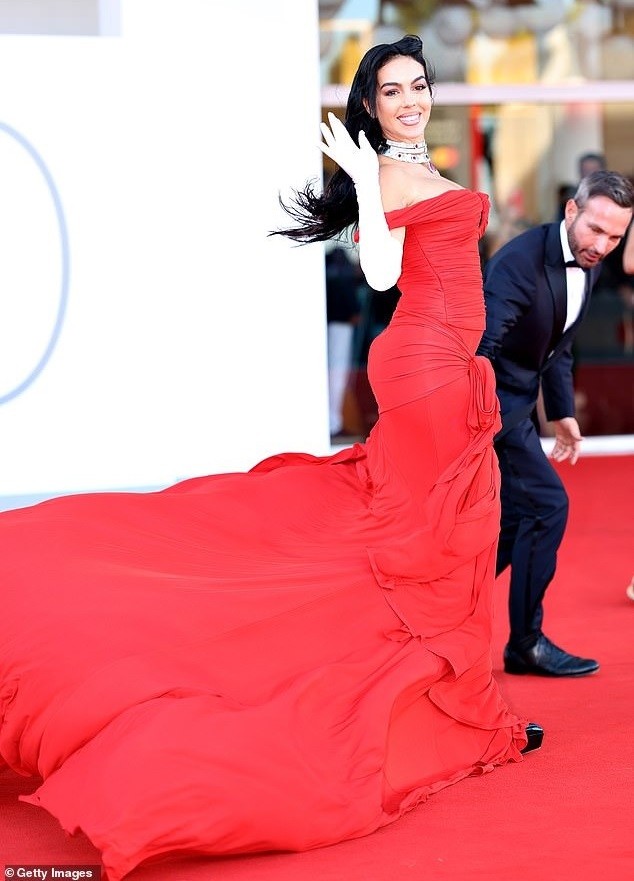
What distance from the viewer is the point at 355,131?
3182 mm

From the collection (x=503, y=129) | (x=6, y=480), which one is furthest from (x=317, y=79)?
(x=503, y=129)

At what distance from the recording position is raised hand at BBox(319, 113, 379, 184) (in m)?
2.93

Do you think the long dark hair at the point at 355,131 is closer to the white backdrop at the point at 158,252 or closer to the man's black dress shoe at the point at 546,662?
the man's black dress shoe at the point at 546,662

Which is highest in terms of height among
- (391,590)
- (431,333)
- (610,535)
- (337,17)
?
(337,17)

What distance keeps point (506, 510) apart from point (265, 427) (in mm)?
2076

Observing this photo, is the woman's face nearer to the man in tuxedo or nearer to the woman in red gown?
the woman in red gown

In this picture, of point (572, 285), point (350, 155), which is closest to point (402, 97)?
point (350, 155)

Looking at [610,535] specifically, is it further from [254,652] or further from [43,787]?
[43,787]

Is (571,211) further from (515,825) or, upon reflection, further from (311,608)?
(515,825)

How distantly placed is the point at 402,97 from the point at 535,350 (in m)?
1.02

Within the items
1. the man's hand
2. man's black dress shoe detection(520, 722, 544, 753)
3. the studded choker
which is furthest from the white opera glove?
the man's hand

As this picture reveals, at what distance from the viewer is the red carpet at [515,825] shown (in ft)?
8.08

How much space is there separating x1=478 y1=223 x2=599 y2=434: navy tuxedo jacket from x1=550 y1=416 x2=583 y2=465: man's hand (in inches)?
9.5

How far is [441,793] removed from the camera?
2881 millimetres
